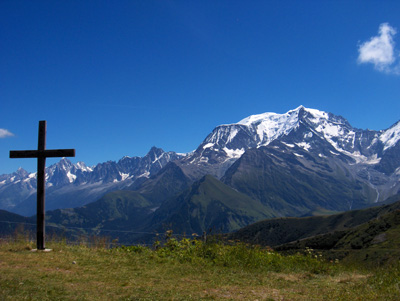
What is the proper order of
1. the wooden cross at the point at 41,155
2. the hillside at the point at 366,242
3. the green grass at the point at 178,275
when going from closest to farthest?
1. the green grass at the point at 178,275
2. the wooden cross at the point at 41,155
3. the hillside at the point at 366,242

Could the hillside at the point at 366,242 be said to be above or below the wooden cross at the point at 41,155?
below

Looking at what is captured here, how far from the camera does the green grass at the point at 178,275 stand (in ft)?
35.4

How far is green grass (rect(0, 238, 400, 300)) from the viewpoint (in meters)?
10.8

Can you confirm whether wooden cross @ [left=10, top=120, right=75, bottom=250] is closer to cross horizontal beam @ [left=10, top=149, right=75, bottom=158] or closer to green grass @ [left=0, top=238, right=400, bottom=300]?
cross horizontal beam @ [left=10, top=149, right=75, bottom=158]

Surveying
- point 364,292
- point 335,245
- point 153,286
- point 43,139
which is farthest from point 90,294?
point 335,245

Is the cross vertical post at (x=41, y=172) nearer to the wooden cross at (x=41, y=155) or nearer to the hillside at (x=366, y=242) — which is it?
the wooden cross at (x=41, y=155)

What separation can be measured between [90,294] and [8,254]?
7112 millimetres

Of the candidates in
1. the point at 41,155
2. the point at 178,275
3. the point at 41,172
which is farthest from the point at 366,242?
the point at 41,155

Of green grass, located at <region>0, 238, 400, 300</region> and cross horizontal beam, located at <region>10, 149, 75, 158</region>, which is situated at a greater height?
cross horizontal beam, located at <region>10, 149, 75, 158</region>

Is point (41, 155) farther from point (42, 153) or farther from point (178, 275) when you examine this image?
point (178, 275)

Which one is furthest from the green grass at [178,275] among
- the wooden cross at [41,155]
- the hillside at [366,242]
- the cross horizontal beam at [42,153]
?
the hillside at [366,242]

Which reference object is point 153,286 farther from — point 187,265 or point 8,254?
point 8,254

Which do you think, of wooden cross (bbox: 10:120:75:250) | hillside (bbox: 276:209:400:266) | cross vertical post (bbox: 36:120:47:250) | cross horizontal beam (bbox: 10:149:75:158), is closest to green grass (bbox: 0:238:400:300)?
cross vertical post (bbox: 36:120:47:250)

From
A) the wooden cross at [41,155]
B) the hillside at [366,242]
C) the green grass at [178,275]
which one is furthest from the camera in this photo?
the hillside at [366,242]
